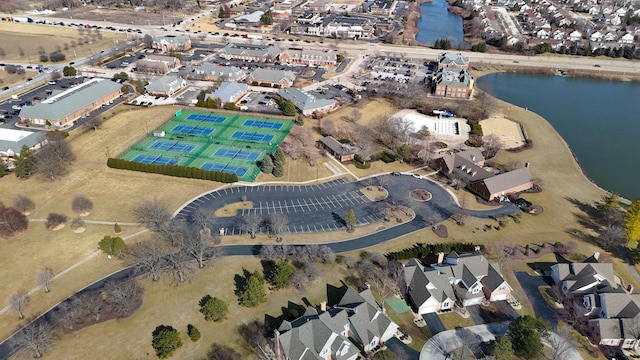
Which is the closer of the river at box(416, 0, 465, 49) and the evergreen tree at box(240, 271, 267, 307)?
the evergreen tree at box(240, 271, 267, 307)

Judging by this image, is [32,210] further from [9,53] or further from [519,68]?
[519,68]

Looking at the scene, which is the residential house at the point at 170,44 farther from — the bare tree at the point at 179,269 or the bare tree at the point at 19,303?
the bare tree at the point at 19,303

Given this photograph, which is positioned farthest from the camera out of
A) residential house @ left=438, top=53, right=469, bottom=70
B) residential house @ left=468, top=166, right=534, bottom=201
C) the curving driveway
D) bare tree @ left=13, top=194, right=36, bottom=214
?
residential house @ left=438, top=53, right=469, bottom=70

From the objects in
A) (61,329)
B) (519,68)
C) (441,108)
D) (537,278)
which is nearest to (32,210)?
(61,329)

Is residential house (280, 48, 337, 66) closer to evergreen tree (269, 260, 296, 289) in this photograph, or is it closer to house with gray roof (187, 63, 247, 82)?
house with gray roof (187, 63, 247, 82)

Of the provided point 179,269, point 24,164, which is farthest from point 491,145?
point 24,164

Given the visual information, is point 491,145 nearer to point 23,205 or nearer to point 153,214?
point 153,214

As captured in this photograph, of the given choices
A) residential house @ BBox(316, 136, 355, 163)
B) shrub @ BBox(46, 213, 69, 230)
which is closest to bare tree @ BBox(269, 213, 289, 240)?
residential house @ BBox(316, 136, 355, 163)
